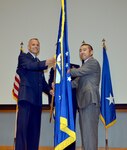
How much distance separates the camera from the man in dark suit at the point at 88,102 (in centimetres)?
364

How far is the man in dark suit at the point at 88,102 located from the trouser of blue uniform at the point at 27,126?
60 centimetres

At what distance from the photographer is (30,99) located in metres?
3.69

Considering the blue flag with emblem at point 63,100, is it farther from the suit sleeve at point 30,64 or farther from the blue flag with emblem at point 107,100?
the blue flag with emblem at point 107,100

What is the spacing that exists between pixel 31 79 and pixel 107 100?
5.79 ft

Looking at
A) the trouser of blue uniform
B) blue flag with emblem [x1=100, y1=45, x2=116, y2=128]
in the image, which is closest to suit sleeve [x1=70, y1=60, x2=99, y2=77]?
the trouser of blue uniform

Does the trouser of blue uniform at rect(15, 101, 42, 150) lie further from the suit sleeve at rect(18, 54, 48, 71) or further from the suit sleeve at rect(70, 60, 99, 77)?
the suit sleeve at rect(70, 60, 99, 77)

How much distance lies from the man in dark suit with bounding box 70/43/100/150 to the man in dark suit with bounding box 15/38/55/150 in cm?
49

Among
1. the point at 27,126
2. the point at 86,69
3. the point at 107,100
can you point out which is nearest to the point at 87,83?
the point at 86,69

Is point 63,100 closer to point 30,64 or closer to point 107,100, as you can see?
point 30,64

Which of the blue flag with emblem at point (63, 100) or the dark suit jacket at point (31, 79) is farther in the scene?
the dark suit jacket at point (31, 79)

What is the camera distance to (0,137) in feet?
18.4

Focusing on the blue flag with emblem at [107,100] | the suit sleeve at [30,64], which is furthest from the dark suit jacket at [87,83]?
the blue flag with emblem at [107,100]

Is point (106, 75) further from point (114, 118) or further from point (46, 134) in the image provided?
point (46, 134)

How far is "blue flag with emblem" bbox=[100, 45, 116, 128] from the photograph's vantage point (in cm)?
499
